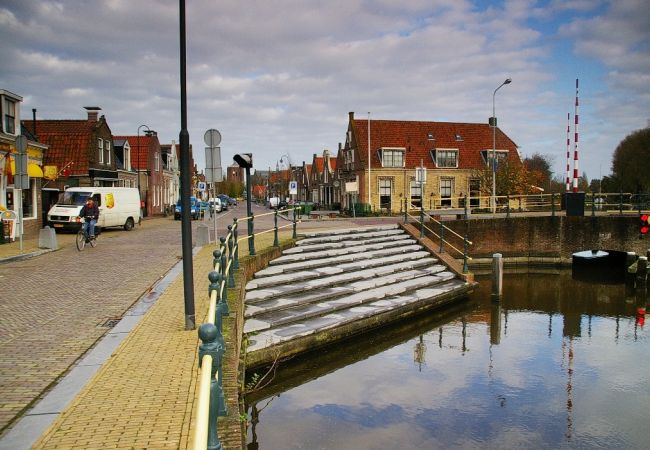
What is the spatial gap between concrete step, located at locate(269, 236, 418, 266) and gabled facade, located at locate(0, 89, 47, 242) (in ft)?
36.9

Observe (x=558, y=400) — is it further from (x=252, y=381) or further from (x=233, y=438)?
(x=233, y=438)

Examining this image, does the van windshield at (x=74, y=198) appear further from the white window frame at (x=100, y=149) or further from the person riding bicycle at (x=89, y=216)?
the white window frame at (x=100, y=149)

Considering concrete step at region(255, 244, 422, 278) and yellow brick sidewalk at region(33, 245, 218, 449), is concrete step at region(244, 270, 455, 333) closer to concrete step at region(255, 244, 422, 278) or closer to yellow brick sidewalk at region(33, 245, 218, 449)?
concrete step at region(255, 244, 422, 278)

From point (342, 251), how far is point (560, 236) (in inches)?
550

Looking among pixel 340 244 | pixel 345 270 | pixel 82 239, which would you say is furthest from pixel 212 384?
pixel 82 239

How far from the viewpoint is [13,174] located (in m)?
20.5

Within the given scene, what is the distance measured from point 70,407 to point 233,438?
1.61 m

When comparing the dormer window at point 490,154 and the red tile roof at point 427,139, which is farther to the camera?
the red tile roof at point 427,139

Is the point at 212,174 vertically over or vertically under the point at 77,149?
under

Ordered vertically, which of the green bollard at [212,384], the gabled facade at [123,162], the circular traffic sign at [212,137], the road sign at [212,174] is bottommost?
the green bollard at [212,384]

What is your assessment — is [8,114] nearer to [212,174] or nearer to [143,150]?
[212,174]

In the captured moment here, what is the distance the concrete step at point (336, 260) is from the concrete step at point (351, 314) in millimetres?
2083

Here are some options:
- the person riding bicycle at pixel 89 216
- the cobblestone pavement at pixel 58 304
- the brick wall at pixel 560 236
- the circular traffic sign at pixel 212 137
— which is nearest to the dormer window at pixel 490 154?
the brick wall at pixel 560 236

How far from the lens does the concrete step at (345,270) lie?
11711 millimetres
